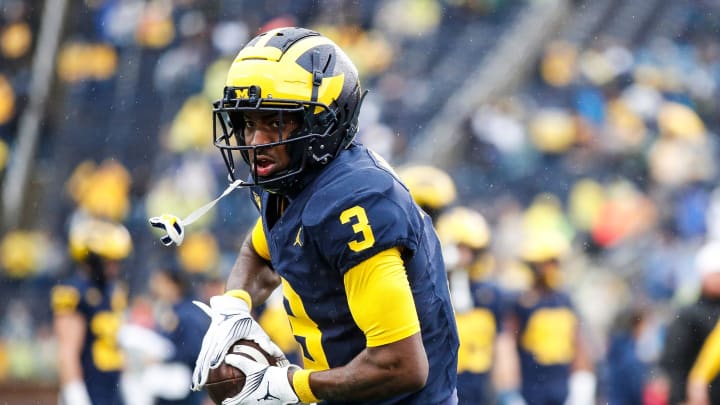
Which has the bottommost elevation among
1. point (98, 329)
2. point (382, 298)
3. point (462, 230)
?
point (98, 329)

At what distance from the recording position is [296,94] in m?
3.38

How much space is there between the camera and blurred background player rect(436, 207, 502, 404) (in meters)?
7.49

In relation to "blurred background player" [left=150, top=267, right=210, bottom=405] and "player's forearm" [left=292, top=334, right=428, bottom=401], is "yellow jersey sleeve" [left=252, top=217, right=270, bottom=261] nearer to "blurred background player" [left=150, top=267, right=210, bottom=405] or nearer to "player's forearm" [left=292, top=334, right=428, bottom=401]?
"player's forearm" [left=292, top=334, right=428, bottom=401]

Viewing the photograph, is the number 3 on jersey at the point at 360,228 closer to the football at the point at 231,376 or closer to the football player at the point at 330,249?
the football player at the point at 330,249

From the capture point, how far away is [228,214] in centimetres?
1302

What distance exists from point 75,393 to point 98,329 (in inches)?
17.8

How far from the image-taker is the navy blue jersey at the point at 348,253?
3240 mm

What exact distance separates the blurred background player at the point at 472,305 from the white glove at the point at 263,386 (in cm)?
407

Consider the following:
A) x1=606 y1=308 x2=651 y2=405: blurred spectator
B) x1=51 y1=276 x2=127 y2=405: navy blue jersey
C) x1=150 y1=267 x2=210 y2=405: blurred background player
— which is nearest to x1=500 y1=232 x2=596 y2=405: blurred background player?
x1=606 y1=308 x2=651 y2=405: blurred spectator

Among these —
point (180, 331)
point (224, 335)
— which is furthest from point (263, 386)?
point (180, 331)

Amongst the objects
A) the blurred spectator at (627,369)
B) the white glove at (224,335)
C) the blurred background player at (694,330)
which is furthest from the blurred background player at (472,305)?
the white glove at (224,335)

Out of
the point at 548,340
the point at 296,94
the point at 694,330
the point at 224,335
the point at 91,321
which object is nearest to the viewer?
the point at 296,94

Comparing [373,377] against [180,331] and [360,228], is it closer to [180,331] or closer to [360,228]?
[360,228]

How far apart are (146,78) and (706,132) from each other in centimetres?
689
